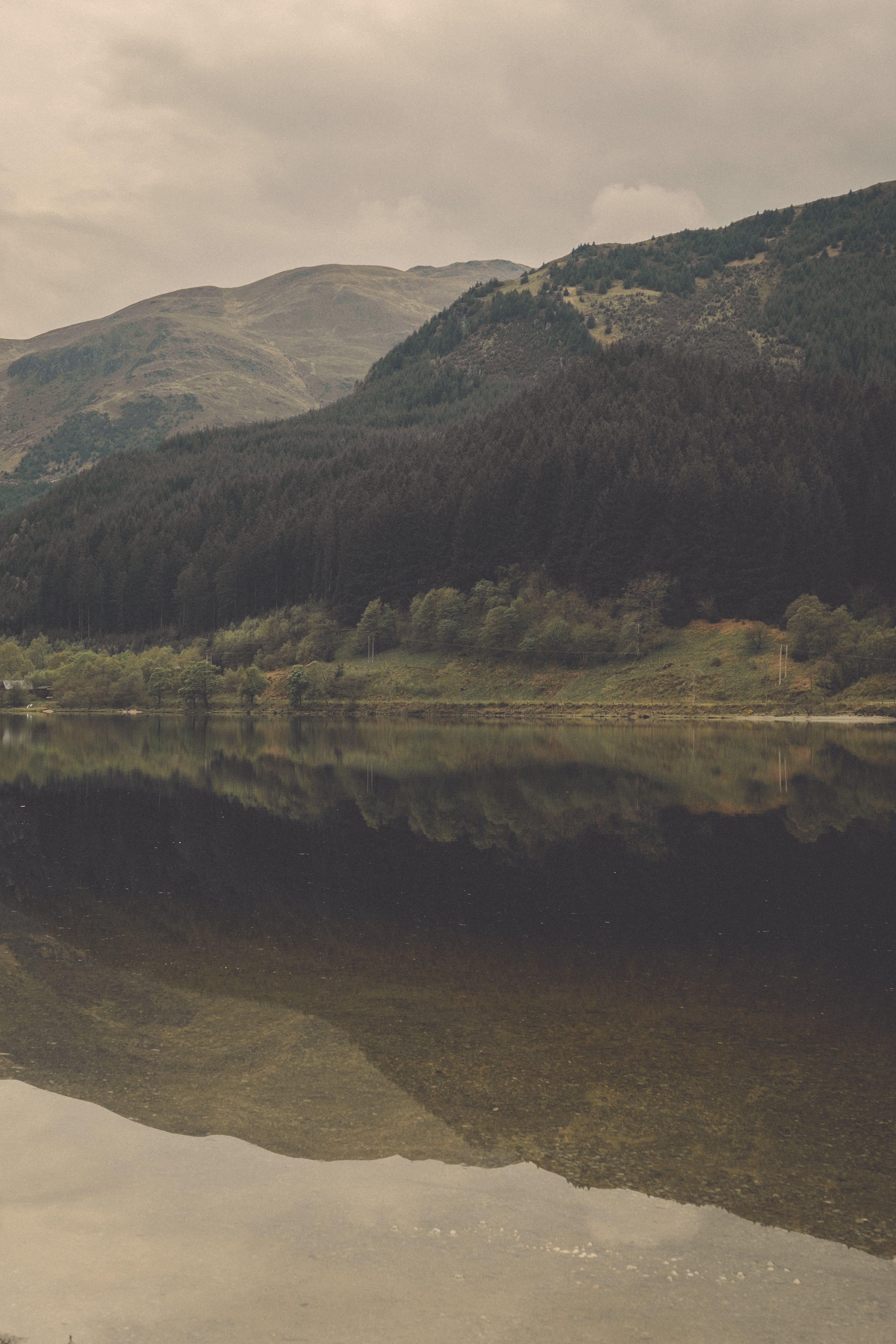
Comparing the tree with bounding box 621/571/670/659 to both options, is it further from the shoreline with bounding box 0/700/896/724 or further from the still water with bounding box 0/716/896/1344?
the still water with bounding box 0/716/896/1344

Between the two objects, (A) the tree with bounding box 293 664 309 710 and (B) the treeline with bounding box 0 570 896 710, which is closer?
(B) the treeline with bounding box 0 570 896 710

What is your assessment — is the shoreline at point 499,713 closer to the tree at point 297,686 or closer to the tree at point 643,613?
the tree at point 297,686

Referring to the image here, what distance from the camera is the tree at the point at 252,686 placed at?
13825 cm

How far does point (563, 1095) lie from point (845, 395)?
184387mm

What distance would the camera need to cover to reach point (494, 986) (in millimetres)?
15992

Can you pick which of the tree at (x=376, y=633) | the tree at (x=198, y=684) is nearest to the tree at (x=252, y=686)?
the tree at (x=198, y=684)

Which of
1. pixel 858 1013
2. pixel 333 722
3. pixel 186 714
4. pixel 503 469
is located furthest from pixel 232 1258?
pixel 503 469

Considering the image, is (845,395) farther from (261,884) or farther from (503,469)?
(261,884)

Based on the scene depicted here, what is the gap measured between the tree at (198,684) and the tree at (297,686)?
14586 mm

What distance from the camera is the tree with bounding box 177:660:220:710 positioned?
5595 inches

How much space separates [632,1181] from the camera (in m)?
9.41

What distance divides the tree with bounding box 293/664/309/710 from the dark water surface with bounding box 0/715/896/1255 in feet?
310

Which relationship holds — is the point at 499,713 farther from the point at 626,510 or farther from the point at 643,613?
the point at 626,510

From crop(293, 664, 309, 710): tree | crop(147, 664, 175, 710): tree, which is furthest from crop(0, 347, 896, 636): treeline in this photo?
crop(147, 664, 175, 710): tree
